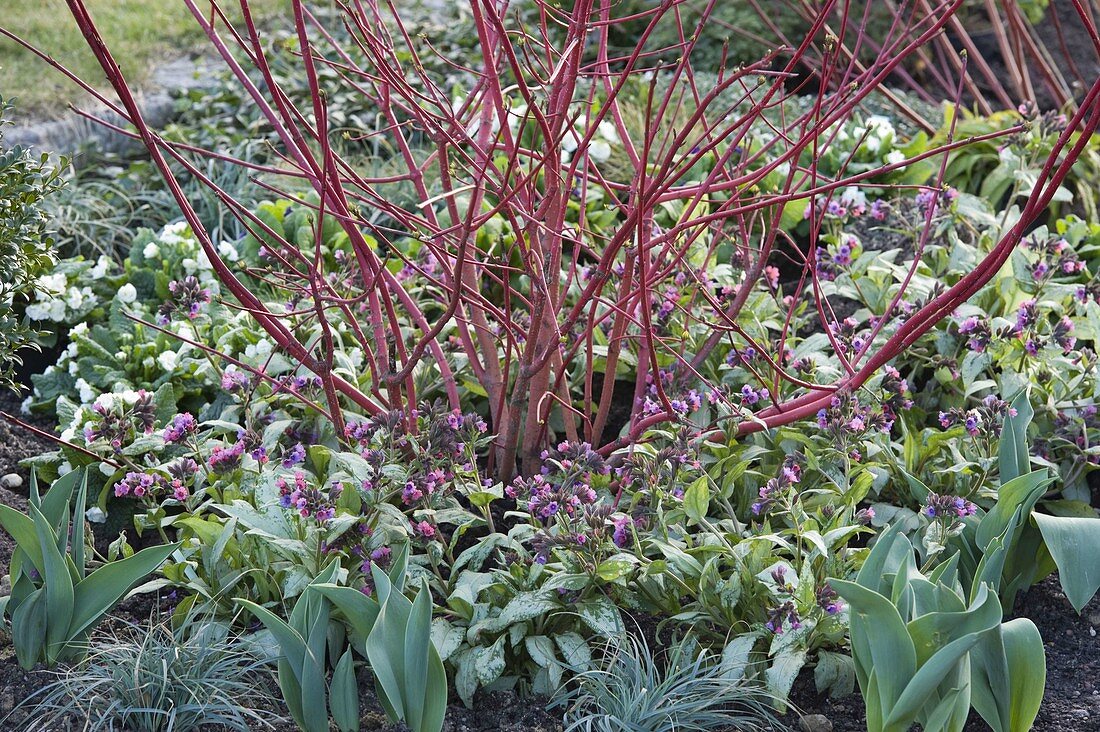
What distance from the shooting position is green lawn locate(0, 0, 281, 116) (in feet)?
16.0

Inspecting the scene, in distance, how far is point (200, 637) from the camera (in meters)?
2.02

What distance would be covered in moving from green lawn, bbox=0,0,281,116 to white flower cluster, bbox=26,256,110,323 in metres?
1.79

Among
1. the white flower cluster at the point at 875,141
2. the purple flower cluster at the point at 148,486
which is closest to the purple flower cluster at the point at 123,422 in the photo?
the purple flower cluster at the point at 148,486

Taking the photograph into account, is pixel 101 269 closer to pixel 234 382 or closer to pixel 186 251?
pixel 186 251

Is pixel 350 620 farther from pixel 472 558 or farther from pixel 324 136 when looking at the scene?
pixel 324 136

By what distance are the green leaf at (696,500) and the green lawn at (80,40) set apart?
3.83 meters

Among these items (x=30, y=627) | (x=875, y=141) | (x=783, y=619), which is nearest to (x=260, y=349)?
(x=30, y=627)

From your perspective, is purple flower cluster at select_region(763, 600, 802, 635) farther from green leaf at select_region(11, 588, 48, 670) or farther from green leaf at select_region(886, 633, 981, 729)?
green leaf at select_region(11, 588, 48, 670)

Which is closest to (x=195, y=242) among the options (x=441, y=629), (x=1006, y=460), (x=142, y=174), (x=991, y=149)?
(x=142, y=174)

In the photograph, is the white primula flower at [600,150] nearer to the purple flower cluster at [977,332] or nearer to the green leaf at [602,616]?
the purple flower cluster at [977,332]

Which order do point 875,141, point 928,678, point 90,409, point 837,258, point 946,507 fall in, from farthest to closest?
point 875,141 < point 837,258 < point 90,409 < point 946,507 < point 928,678

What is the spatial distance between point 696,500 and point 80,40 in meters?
4.78

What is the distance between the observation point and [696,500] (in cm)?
220

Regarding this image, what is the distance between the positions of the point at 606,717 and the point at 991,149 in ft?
9.93
